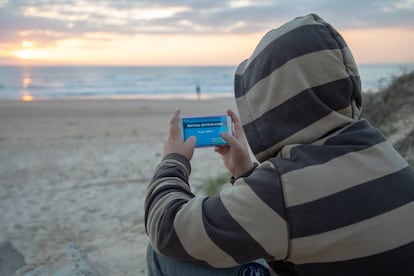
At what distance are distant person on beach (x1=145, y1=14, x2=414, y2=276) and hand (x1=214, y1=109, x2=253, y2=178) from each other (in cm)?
29

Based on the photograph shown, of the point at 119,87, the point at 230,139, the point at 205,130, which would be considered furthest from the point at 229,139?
the point at 119,87

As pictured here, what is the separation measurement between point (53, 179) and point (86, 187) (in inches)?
28.6

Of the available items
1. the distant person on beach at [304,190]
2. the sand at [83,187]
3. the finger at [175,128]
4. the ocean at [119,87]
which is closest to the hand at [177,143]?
the finger at [175,128]

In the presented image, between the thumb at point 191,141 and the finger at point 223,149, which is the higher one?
the thumb at point 191,141

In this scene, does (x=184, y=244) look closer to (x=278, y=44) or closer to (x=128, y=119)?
(x=278, y=44)

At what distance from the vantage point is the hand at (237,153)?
1.68 metres

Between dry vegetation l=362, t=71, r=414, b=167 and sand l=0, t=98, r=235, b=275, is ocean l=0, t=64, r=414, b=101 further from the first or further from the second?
sand l=0, t=98, r=235, b=275

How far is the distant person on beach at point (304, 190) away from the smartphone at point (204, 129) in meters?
0.36

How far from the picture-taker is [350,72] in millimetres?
1320

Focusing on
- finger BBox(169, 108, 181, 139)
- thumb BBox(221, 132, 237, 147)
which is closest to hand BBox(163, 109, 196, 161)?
finger BBox(169, 108, 181, 139)

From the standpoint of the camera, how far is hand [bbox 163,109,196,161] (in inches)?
62.5

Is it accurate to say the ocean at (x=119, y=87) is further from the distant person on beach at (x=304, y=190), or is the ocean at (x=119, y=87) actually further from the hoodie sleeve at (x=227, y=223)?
the hoodie sleeve at (x=227, y=223)

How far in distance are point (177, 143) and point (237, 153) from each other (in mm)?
241

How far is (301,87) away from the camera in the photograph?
1.26m
